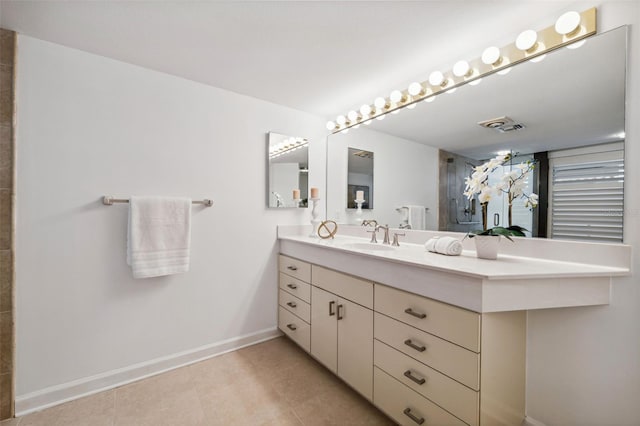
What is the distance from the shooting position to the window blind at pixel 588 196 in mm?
1180

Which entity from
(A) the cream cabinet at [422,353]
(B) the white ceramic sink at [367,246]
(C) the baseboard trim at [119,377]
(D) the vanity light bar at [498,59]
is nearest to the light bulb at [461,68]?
(D) the vanity light bar at [498,59]

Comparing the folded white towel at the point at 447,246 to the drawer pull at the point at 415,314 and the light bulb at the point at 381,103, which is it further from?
the light bulb at the point at 381,103

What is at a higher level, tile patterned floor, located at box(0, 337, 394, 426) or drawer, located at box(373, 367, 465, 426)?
drawer, located at box(373, 367, 465, 426)

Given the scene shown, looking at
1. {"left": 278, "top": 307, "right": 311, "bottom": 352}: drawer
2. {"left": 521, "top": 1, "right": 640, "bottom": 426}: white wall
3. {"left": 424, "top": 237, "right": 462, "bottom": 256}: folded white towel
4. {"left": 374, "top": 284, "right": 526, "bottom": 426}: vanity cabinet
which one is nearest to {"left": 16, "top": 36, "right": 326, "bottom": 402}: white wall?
{"left": 278, "top": 307, "right": 311, "bottom": 352}: drawer

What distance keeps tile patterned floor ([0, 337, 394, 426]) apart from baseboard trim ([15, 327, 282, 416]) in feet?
0.13

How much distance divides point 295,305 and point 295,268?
29cm

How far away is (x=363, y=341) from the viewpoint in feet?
5.12

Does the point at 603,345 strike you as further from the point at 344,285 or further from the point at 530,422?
the point at 344,285

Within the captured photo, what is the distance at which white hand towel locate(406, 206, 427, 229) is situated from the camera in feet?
6.31

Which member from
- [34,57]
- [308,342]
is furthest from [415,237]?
[34,57]

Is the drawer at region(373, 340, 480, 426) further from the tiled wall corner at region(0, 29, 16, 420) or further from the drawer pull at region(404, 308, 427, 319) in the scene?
the tiled wall corner at region(0, 29, 16, 420)

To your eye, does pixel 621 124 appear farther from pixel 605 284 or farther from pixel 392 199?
pixel 392 199

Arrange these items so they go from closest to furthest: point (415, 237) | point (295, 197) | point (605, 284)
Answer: point (605, 284)
point (415, 237)
point (295, 197)

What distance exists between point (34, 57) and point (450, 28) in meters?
2.24
